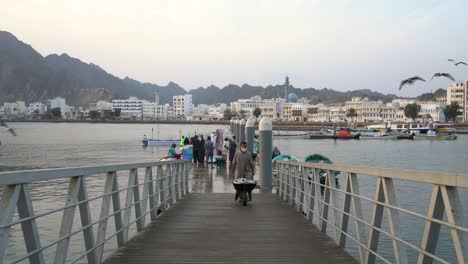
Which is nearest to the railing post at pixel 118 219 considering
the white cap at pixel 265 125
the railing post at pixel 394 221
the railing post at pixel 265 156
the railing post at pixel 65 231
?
the railing post at pixel 65 231

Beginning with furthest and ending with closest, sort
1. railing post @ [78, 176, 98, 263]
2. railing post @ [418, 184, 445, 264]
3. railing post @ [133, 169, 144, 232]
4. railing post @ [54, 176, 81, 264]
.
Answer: railing post @ [133, 169, 144, 232] < railing post @ [78, 176, 98, 263] < railing post @ [54, 176, 81, 264] < railing post @ [418, 184, 445, 264]

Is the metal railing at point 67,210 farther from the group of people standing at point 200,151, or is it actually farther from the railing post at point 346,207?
the group of people standing at point 200,151

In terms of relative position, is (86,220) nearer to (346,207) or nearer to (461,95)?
(346,207)

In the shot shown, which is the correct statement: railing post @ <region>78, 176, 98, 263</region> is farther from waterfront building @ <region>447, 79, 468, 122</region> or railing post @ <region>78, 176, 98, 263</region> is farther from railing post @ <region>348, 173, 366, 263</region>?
waterfront building @ <region>447, 79, 468, 122</region>

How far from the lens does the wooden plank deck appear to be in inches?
277

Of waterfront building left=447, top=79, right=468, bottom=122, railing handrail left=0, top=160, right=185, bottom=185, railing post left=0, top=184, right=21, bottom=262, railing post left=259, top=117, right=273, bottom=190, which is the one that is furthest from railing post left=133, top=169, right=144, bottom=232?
waterfront building left=447, top=79, right=468, bottom=122

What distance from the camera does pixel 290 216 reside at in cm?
1096

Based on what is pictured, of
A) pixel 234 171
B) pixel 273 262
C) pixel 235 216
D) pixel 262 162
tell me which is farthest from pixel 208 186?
pixel 273 262

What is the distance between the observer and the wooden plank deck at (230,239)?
277 inches

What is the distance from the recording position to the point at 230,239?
8.41m

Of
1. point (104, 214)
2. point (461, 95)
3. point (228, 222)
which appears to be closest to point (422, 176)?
point (104, 214)

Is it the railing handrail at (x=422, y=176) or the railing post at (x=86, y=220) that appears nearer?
the railing handrail at (x=422, y=176)

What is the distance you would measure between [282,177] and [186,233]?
663cm

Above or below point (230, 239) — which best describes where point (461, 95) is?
above
